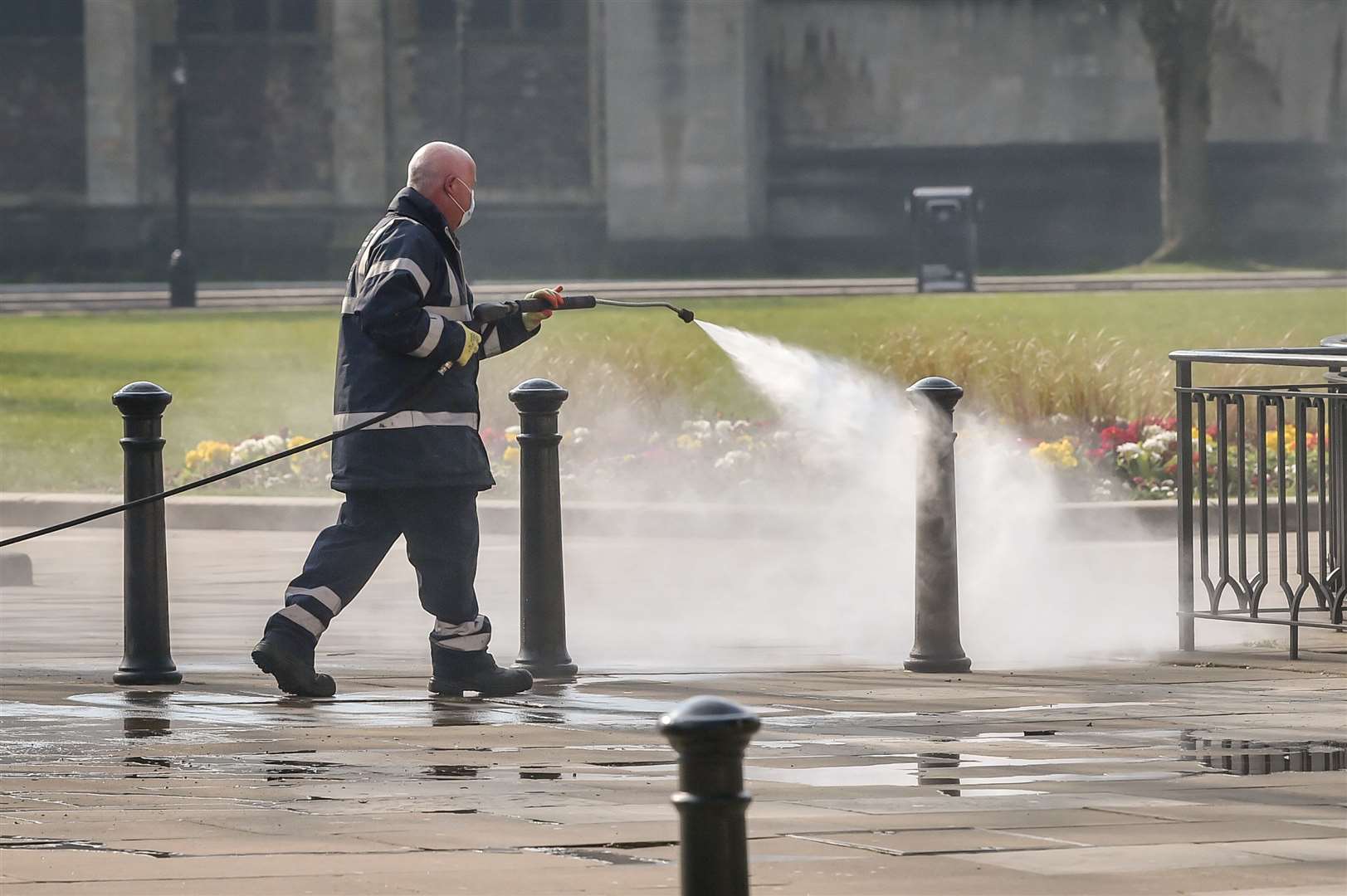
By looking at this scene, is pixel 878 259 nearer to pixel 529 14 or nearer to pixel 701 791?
pixel 529 14

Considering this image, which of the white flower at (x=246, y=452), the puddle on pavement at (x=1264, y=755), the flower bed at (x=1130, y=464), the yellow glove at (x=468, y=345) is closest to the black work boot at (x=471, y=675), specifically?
the yellow glove at (x=468, y=345)

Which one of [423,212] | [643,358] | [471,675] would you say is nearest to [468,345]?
[423,212]

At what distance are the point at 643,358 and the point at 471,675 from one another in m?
10.7

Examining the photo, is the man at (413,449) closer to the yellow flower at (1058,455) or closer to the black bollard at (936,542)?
the black bollard at (936,542)

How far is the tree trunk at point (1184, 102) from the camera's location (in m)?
47.1

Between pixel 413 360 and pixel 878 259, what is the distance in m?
42.1

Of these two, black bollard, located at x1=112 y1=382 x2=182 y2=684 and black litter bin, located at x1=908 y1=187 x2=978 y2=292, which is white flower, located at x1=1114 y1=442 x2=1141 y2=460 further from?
black litter bin, located at x1=908 y1=187 x2=978 y2=292

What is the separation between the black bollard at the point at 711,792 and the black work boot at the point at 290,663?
4.43 meters

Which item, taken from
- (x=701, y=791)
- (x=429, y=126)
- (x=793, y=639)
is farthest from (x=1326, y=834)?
(x=429, y=126)

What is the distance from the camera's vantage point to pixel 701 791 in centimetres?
367

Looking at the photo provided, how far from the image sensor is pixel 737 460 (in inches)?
634

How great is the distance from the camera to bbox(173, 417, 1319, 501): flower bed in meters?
15.7

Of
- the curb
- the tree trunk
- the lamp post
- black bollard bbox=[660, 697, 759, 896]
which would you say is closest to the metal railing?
the curb

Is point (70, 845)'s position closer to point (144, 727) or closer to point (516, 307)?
point (144, 727)
